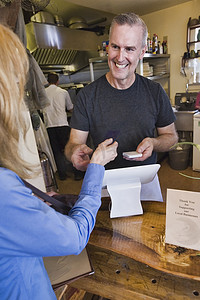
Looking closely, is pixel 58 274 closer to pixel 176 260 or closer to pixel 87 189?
pixel 87 189

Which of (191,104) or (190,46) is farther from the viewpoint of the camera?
(190,46)

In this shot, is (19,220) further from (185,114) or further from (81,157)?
(185,114)

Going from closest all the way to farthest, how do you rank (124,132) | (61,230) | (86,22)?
(61,230), (124,132), (86,22)

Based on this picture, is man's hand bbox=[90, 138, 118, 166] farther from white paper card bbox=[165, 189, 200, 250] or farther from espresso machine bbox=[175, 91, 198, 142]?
espresso machine bbox=[175, 91, 198, 142]

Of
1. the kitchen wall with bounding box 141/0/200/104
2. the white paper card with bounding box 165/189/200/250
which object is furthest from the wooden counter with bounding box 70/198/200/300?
the kitchen wall with bounding box 141/0/200/104

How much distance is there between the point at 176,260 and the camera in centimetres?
81

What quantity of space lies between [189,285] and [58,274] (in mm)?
509

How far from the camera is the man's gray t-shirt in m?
1.48

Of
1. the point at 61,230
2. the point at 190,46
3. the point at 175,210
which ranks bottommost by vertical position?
the point at 175,210

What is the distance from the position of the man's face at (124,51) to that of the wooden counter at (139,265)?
3.08 ft

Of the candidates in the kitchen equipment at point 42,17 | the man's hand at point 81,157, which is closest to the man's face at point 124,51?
the man's hand at point 81,157

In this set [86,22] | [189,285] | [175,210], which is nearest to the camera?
[189,285]

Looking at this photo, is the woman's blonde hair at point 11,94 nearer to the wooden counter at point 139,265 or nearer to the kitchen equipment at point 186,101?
the wooden counter at point 139,265

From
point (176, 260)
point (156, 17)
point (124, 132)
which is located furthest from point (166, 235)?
point (156, 17)
